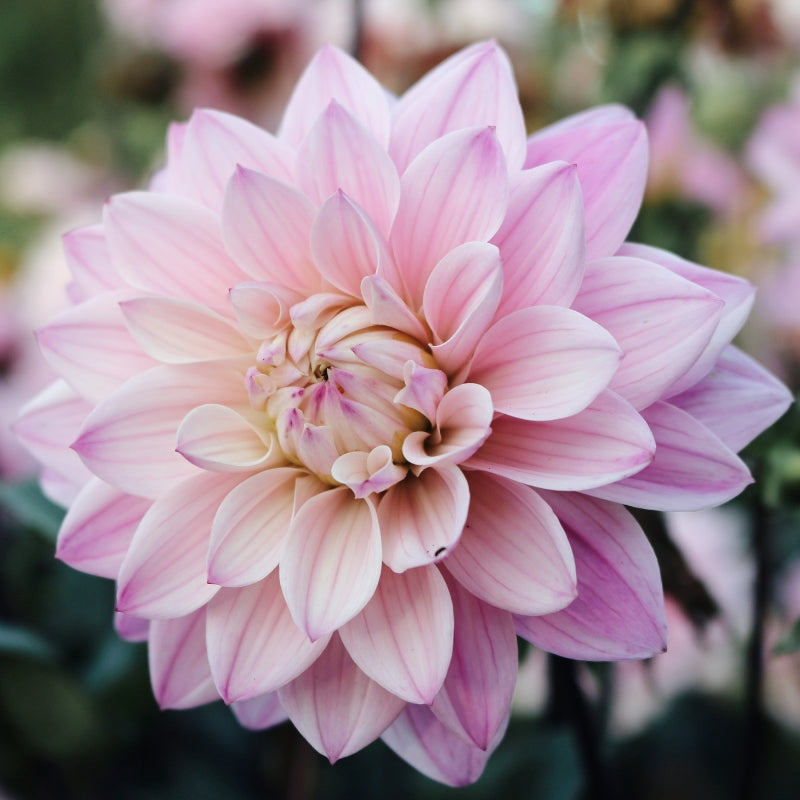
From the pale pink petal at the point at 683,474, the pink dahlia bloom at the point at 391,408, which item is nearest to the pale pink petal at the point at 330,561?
the pink dahlia bloom at the point at 391,408

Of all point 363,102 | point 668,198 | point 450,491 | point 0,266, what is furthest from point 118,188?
point 450,491

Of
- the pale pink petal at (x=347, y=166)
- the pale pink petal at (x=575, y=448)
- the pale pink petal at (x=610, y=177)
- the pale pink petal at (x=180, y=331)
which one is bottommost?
the pale pink petal at (x=575, y=448)

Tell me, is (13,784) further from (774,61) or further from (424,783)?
(774,61)

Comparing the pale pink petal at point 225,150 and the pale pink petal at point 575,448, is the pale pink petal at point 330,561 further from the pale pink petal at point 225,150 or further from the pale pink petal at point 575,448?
the pale pink petal at point 225,150

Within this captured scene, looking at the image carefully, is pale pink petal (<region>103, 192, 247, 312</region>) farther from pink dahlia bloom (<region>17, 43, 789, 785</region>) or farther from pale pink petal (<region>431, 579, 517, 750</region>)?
pale pink petal (<region>431, 579, 517, 750</region>)

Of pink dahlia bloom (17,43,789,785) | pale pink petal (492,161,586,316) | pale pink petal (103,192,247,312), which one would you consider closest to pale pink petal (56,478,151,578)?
pink dahlia bloom (17,43,789,785)

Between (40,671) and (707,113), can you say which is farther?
(707,113)
